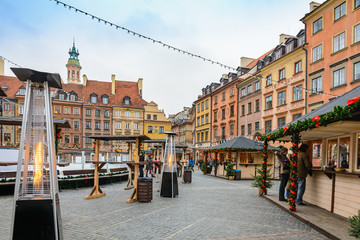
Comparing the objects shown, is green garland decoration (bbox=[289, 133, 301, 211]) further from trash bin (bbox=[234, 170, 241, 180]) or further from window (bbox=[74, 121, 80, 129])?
window (bbox=[74, 121, 80, 129])

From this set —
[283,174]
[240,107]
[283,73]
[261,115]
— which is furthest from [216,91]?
[283,174]

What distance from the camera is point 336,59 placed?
70.9 feet

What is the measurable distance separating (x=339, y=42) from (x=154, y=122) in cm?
4075

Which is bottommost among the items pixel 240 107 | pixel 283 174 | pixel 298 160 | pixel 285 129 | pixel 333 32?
pixel 283 174

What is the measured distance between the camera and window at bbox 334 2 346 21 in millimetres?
21266

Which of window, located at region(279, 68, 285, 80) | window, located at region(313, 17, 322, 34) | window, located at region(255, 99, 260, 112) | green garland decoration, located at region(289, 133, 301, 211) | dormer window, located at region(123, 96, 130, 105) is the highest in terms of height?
window, located at region(313, 17, 322, 34)

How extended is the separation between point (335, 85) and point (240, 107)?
1675cm

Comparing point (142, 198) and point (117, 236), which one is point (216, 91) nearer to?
point (142, 198)

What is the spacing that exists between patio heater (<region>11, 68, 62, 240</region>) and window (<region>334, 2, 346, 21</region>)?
2389cm

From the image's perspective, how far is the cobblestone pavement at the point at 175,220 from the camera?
6.22 m

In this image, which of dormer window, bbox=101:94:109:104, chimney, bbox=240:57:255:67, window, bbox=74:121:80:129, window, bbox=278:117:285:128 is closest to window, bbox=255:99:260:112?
window, bbox=278:117:285:128

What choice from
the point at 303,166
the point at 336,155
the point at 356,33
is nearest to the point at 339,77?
the point at 356,33

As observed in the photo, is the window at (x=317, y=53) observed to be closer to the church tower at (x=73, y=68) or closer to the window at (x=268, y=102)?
the window at (x=268, y=102)

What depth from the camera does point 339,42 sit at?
21594 mm
